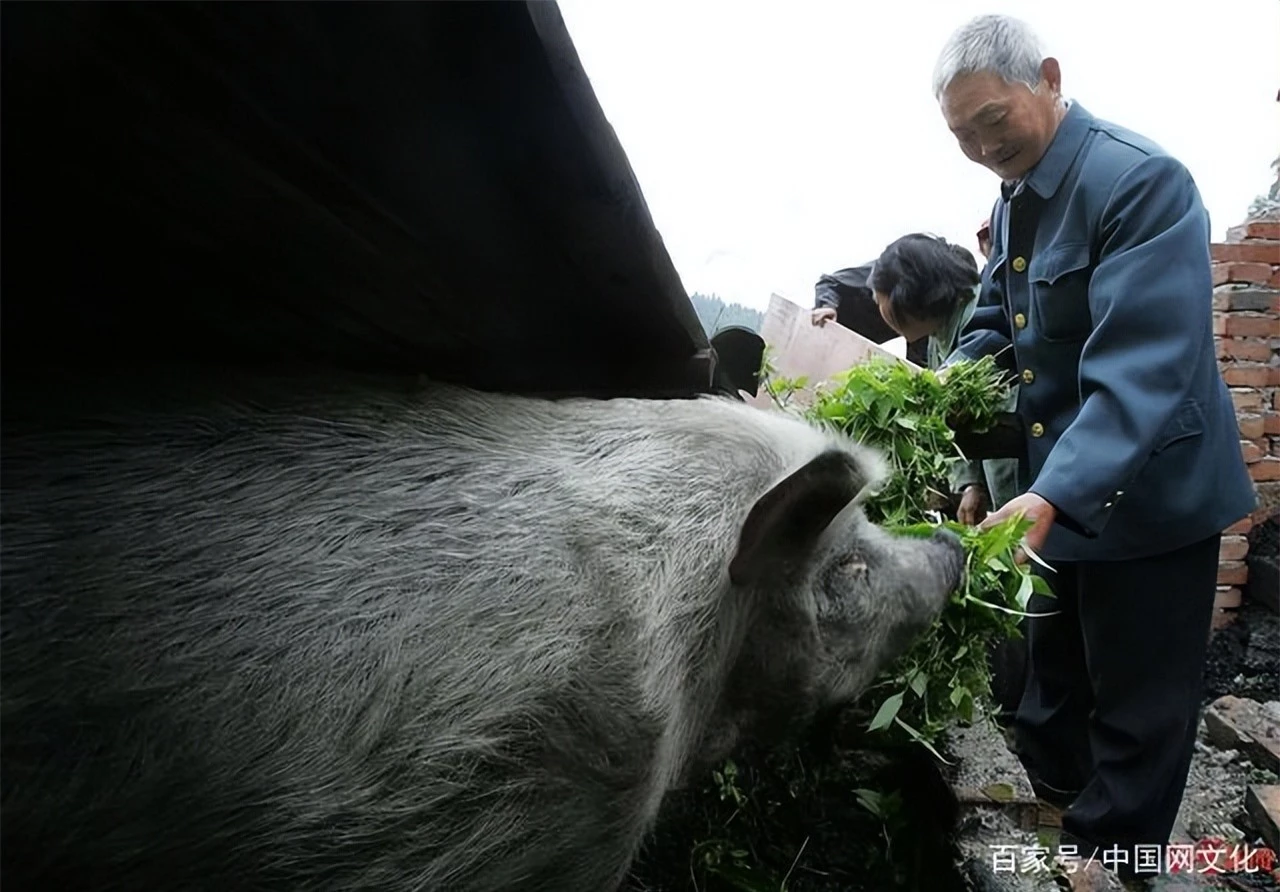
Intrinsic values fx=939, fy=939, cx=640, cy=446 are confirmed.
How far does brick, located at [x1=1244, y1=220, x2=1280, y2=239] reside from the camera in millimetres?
2877

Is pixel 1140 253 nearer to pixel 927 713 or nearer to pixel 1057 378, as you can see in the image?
pixel 1057 378

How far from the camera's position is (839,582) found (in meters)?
1.18

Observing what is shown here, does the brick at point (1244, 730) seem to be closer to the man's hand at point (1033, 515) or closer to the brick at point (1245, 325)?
the brick at point (1245, 325)

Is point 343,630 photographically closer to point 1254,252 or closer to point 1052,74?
point 1052,74

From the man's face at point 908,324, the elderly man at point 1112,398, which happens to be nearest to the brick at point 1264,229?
the man's face at point 908,324

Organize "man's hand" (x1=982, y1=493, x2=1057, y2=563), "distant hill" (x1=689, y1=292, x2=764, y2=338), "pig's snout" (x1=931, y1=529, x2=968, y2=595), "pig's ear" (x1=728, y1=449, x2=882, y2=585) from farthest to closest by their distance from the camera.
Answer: "distant hill" (x1=689, y1=292, x2=764, y2=338) < "man's hand" (x1=982, y1=493, x2=1057, y2=563) < "pig's snout" (x1=931, y1=529, x2=968, y2=595) < "pig's ear" (x1=728, y1=449, x2=882, y2=585)

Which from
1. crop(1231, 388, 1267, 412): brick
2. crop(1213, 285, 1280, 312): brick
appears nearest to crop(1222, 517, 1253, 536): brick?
crop(1231, 388, 1267, 412): brick

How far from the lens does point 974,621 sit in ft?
4.43

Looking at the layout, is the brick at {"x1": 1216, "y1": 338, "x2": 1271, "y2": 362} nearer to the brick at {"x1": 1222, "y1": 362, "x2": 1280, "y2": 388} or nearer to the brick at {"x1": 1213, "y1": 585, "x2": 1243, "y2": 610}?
the brick at {"x1": 1222, "y1": 362, "x2": 1280, "y2": 388}

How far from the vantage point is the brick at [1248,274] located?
2865mm

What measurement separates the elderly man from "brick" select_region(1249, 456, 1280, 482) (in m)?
1.61

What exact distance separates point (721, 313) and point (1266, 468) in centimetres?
208

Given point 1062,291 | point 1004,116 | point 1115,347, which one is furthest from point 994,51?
point 1115,347

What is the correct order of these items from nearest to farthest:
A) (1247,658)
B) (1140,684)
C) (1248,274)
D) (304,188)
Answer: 1. (304,188)
2. (1140,684)
3. (1248,274)
4. (1247,658)
